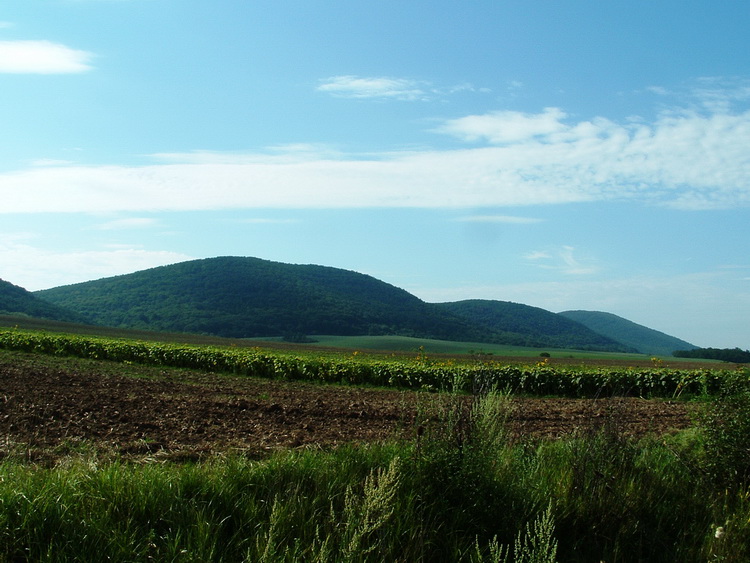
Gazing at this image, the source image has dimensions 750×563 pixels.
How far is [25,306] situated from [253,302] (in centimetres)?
4271

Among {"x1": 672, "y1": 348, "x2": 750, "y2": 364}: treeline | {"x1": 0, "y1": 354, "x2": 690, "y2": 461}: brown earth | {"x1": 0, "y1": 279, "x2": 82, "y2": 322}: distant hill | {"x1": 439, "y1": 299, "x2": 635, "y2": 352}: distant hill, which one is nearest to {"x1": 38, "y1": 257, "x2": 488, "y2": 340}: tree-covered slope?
{"x1": 0, "y1": 279, "x2": 82, "y2": 322}: distant hill

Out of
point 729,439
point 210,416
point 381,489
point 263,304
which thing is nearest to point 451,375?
point 210,416

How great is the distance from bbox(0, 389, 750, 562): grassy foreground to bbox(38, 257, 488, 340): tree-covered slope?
10922 cm

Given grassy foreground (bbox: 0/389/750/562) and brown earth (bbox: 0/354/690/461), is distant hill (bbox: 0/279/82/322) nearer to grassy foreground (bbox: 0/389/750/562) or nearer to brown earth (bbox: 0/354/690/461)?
brown earth (bbox: 0/354/690/461)

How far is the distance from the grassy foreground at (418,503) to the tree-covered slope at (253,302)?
109 meters

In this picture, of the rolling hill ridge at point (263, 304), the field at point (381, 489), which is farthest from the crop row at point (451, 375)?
the rolling hill ridge at point (263, 304)

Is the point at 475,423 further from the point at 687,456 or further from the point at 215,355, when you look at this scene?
the point at 215,355

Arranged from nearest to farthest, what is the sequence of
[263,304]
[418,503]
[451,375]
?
1. [418,503]
2. [451,375]
3. [263,304]

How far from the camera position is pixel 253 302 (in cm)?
13275

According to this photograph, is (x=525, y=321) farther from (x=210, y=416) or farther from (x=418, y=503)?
(x=418, y=503)

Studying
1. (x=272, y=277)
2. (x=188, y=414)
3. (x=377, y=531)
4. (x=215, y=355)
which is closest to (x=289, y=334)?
(x=272, y=277)

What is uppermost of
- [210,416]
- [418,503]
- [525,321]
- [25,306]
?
[525,321]

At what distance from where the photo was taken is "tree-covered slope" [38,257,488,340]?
120 meters

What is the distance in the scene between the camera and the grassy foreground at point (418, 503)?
4586 millimetres
